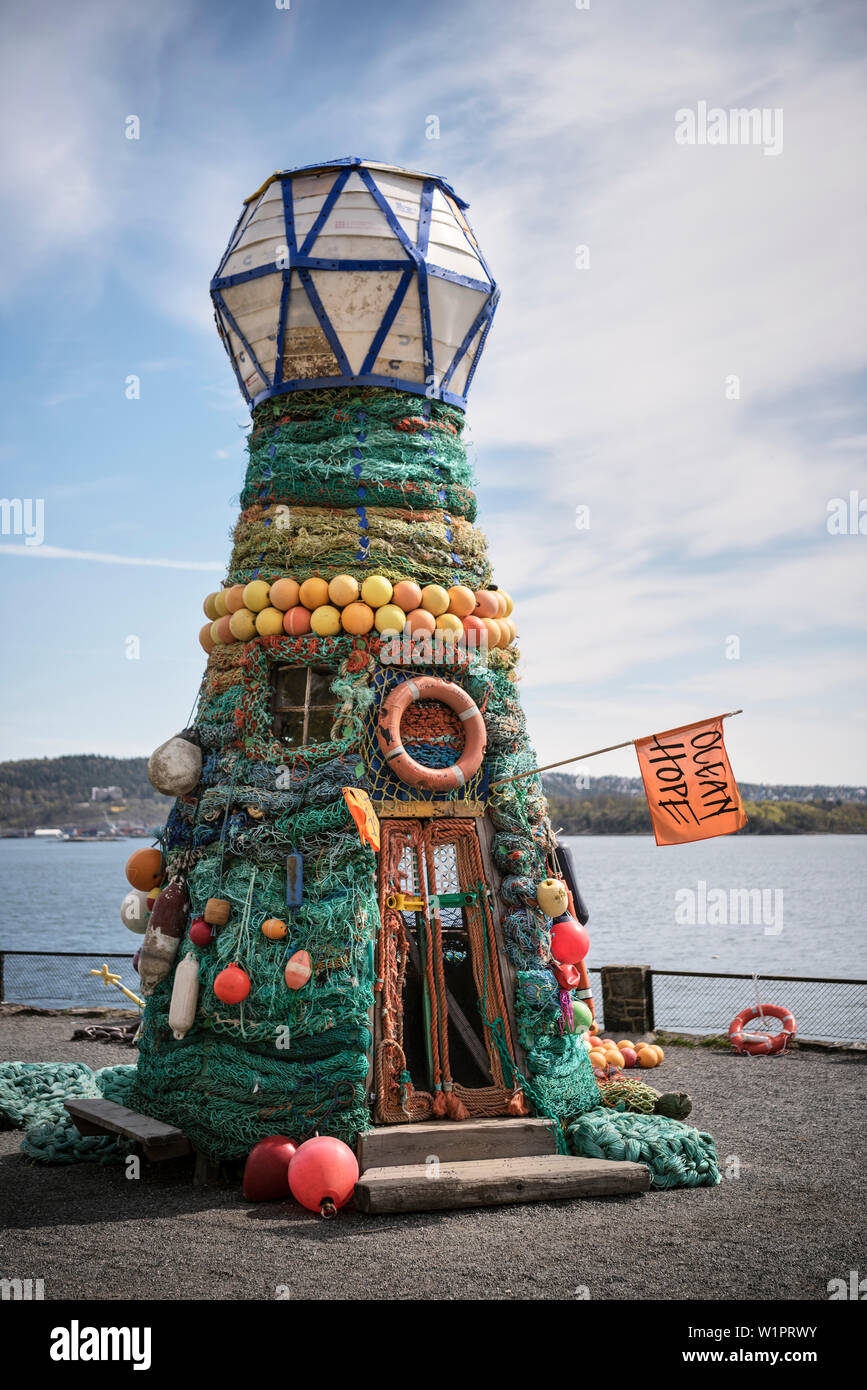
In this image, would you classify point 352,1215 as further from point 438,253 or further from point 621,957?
point 621,957

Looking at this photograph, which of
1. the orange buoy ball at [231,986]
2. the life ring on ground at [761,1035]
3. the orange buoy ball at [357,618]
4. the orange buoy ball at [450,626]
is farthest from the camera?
the life ring on ground at [761,1035]

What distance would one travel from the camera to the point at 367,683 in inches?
382

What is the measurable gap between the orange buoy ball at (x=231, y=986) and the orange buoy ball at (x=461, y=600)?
3.58 meters

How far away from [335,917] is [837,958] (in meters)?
24.3

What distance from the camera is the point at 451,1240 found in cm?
747

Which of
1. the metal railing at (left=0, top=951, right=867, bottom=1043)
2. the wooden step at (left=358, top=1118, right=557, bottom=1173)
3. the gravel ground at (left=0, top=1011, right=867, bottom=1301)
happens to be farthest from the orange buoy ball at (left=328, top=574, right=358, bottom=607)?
the metal railing at (left=0, top=951, right=867, bottom=1043)

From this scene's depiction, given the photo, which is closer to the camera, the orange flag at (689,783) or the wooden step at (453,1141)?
the wooden step at (453,1141)

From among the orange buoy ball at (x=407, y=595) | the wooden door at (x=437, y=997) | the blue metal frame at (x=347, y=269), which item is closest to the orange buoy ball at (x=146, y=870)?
the wooden door at (x=437, y=997)

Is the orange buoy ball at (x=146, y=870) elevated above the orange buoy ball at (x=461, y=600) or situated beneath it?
situated beneath

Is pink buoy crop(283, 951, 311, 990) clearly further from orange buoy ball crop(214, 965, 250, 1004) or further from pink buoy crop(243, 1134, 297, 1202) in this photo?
pink buoy crop(243, 1134, 297, 1202)

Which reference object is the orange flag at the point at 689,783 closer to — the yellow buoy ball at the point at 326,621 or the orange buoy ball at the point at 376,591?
the orange buoy ball at the point at 376,591

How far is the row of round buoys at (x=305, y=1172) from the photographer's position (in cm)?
798
